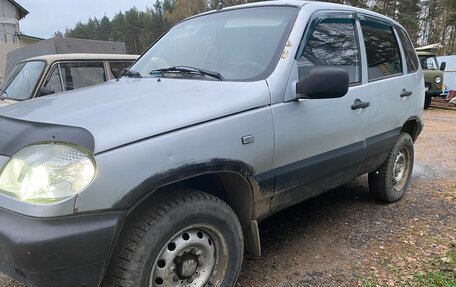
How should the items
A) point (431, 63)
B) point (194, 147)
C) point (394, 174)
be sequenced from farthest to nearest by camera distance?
point (431, 63) → point (394, 174) → point (194, 147)

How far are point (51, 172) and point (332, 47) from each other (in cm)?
237

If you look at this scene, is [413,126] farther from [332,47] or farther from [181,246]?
[181,246]

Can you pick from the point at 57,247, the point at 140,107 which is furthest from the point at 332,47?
the point at 57,247

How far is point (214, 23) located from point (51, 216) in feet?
7.19

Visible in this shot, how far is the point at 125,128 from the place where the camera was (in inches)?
79.1

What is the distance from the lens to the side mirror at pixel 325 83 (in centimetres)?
256

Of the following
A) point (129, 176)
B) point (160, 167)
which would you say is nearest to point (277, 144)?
point (160, 167)

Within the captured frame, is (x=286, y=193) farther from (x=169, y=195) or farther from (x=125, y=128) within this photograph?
(x=125, y=128)

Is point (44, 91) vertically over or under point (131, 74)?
under

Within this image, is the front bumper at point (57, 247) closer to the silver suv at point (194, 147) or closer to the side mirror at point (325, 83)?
the silver suv at point (194, 147)

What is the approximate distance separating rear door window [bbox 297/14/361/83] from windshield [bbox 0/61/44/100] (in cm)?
459

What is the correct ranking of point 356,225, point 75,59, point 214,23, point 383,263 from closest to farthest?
1. point 383,263
2. point 214,23
3. point 356,225
4. point 75,59

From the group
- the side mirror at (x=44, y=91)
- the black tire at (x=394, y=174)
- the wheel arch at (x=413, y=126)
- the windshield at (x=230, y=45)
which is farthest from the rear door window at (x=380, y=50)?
the side mirror at (x=44, y=91)

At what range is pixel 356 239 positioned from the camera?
3605 millimetres
